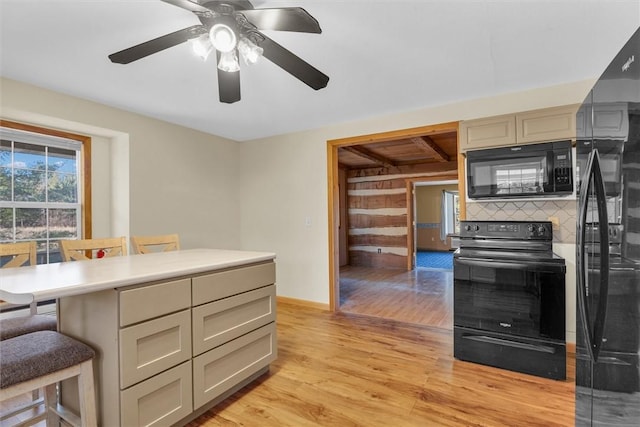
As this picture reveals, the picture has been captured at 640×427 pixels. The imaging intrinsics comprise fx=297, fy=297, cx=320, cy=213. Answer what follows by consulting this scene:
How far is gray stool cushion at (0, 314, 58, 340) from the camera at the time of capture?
5.03 ft

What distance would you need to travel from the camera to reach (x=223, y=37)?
1.46 metres

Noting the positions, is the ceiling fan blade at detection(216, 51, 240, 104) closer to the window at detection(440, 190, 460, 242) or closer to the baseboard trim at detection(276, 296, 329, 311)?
the baseboard trim at detection(276, 296, 329, 311)

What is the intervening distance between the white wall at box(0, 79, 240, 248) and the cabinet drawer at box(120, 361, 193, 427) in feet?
7.03

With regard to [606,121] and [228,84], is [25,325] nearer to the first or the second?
[228,84]

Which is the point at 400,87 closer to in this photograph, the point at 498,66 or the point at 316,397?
the point at 498,66

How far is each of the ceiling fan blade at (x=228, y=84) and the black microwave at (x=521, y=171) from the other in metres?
2.04

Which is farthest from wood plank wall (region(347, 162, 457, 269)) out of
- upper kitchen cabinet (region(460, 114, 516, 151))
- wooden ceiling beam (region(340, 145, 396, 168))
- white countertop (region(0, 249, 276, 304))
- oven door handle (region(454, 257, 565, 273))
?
white countertop (region(0, 249, 276, 304))

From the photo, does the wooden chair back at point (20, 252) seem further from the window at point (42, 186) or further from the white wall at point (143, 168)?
the white wall at point (143, 168)

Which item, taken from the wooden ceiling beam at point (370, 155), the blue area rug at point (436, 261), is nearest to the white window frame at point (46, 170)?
the wooden ceiling beam at point (370, 155)

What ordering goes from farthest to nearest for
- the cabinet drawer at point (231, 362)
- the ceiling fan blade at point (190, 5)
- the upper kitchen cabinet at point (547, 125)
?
the upper kitchen cabinet at point (547, 125), the cabinet drawer at point (231, 362), the ceiling fan blade at point (190, 5)

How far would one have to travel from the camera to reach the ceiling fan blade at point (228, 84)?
1.82m

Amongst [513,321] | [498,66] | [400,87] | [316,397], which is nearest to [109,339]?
[316,397]

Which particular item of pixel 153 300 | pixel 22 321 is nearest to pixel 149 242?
pixel 22 321

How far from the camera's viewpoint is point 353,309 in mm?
3723
